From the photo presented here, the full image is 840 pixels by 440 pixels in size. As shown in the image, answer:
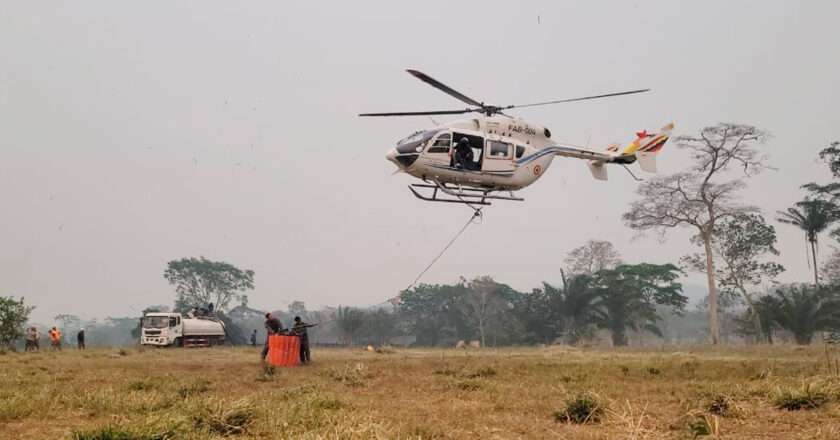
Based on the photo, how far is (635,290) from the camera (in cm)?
5688

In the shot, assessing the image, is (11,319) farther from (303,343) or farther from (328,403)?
(328,403)

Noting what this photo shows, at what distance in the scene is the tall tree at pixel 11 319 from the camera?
2981 cm

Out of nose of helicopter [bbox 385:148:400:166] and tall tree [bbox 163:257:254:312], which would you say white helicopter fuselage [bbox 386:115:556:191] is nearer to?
nose of helicopter [bbox 385:148:400:166]

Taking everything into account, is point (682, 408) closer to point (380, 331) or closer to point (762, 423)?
point (762, 423)

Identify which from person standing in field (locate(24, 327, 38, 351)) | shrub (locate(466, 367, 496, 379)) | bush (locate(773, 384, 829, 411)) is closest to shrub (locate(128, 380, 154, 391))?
shrub (locate(466, 367, 496, 379))

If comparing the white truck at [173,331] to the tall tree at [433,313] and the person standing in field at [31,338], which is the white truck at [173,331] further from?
the tall tree at [433,313]

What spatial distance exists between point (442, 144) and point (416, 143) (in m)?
0.82

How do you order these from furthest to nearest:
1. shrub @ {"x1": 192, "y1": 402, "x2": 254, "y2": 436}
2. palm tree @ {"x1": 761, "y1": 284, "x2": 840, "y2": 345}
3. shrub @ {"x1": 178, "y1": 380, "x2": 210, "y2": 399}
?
1. palm tree @ {"x1": 761, "y1": 284, "x2": 840, "y2": 345}
2. shrub @ {"x1": 178, "y1": 380, "x2": 210, "y2": 399}
3. shrub @ {"x1": 192, "y1": 402, "x2": 254, "y2": 436}

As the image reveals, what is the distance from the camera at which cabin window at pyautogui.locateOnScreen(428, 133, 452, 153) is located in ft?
55.9

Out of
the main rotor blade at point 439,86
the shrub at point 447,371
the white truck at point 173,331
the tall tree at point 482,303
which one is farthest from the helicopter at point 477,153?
the tall tree at point 482,303

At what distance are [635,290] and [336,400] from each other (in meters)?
53.8

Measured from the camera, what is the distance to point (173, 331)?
102ft

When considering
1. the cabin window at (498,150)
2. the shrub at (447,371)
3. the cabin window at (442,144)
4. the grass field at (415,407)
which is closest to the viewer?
the grass field at (415,407)

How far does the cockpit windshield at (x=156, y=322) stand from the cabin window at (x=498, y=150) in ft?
74.9
